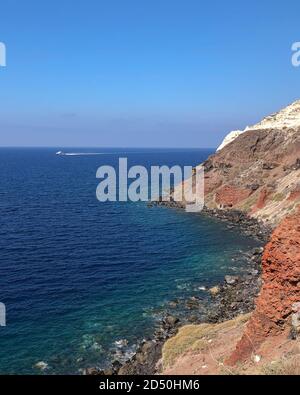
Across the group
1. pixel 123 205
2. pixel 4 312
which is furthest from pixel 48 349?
pixel 123 205

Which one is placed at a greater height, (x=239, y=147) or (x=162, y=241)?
(x=239, y=147)

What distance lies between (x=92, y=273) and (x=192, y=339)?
85.9 ft

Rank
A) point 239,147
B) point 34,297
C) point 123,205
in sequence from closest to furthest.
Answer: point 34,297 < point 123,205 < point 239,147

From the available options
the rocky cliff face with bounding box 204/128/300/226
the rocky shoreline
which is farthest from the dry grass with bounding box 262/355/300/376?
the rocky cliff face with bounding box 204/128/300/226

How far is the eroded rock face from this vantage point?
34625mm

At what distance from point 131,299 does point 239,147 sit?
9356 centimetres

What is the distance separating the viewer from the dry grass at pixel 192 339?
4219 cm

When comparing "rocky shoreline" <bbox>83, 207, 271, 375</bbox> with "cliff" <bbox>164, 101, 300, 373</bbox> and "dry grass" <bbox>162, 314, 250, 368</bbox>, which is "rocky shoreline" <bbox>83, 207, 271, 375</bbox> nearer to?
"dry grass" <bbox>162, 314, 250, 368</bbox>

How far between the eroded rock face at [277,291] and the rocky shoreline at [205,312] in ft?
34.5

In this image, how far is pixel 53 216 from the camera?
109500 mm

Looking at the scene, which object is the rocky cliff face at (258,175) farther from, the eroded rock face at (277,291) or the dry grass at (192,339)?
the eroded rock face at (277,291)

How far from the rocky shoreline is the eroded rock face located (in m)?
10.5

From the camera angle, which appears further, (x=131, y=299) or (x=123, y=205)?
(x=123, y=205)

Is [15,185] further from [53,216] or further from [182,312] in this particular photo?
[182,312]
